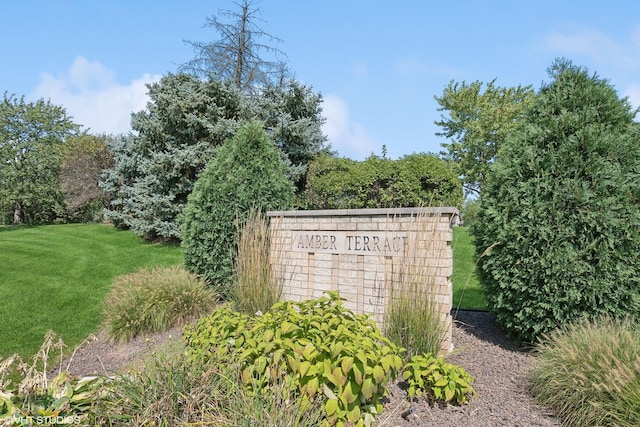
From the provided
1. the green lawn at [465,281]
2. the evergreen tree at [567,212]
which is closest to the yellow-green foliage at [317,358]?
the evergreen tree at [567,212]

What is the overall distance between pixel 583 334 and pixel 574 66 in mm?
2744

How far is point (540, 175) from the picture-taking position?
389 cm

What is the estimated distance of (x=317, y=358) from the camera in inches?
89.5

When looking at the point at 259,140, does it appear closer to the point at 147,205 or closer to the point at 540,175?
the point at 540,175

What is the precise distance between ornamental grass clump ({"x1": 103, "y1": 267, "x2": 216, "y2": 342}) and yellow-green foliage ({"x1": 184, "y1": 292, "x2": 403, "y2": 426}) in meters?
2.24

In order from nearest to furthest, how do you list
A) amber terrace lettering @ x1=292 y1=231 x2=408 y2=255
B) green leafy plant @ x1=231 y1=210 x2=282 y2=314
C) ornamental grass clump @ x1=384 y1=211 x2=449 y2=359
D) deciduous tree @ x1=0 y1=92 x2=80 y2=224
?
ornamental grass clump @ x1=384 y1=211 x2=449 y2=359
amber terrace lettering @ x1=292 y1=231 x2=408 y2=255
green leafy plant @ x1=231 y1=210 x2=282 y2=314
deciduous tree @ x1=0 y1=92 x2=80 y2=224

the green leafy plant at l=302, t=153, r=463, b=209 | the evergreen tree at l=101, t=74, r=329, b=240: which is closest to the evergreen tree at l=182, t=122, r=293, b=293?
the green leafy plant at l=302, t=153, r=463, b=209

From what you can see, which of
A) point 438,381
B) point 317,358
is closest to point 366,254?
point 438,381

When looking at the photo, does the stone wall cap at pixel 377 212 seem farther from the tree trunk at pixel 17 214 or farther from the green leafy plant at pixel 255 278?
the tree trunk at pixel 17 214

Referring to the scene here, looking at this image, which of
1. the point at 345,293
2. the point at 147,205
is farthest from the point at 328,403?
the point at 147,205

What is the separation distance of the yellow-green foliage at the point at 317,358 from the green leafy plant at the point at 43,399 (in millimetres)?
614

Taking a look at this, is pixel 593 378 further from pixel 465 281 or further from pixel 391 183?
pixel 391 183

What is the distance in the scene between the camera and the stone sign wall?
374 centimetres

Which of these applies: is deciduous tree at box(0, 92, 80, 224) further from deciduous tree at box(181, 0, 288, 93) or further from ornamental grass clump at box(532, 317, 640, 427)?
ornamental grass clump at box(532, 317, 640, 427)
